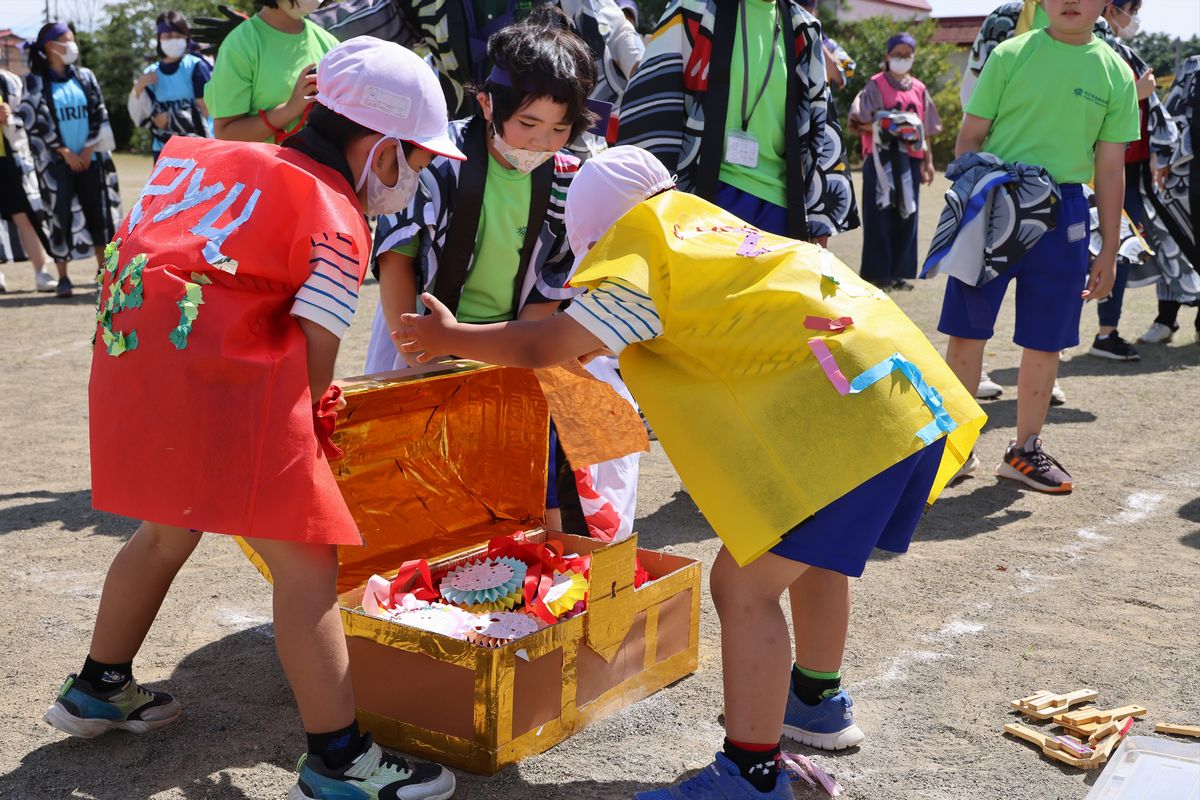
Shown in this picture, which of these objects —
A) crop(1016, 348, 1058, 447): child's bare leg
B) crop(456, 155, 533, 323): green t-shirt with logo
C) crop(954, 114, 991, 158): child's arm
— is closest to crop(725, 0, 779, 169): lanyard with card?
crop(456, 155, 533, 323): green t-shirt with logo

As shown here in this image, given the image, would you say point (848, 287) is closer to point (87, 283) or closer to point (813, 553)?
point (813, 553)

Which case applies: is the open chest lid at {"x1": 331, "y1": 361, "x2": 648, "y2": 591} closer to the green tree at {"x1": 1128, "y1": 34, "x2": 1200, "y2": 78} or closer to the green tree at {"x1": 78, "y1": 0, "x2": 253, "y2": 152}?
the green tree at {"x1": 78, "y1": 0, "x2": 253, "y2": 152}

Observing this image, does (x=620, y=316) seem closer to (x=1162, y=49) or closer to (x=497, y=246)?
(x=497, y=246)

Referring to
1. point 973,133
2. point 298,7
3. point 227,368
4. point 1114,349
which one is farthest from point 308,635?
point 1114,349

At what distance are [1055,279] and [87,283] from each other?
8.89 meters

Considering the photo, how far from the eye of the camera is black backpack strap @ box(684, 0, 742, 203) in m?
4.40

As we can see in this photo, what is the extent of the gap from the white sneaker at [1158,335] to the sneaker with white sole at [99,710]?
24.2 ft

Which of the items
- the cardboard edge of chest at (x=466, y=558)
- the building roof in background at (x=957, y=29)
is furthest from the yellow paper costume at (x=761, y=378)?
the building roof in background at (x=957, y=29)

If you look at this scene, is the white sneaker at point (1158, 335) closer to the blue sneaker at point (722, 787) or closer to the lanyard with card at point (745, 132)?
the lanyard with card at point (745, 132)

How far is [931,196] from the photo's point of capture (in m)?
18.9

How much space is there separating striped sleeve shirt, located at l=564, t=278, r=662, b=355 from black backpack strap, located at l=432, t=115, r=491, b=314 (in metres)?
1.13

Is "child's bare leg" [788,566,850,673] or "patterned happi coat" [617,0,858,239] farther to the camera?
"patterned happi coat" [617,0,858,239]

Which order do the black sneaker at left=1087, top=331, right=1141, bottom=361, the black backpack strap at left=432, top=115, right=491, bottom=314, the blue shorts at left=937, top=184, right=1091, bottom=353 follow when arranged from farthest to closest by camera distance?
the black sneaker at left=1087, top=331, right=1141, bottom=361 < the blue shorts at left=937, top=184, right=1091, bottom=353 < the black backpack strap at left=432, top=115, right=491, bottom=314

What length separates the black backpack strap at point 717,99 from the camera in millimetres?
4402
